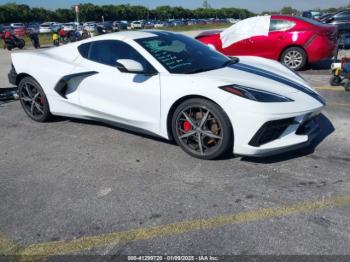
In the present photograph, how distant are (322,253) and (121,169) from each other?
84.3 inches

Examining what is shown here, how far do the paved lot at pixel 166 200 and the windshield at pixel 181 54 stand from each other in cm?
97

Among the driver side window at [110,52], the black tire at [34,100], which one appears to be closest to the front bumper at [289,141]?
the driver side window at [110,52]

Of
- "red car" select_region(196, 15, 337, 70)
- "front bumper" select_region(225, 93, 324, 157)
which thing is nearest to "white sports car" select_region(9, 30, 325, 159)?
"front bumper" select_region(225, 93, 324, 157)

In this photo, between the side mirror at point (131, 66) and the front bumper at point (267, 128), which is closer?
the front bumper at point (267, 128)

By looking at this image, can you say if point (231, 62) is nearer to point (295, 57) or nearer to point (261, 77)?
point (261, 77)

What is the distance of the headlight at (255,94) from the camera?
3.57m

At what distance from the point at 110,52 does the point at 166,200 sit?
2240mm

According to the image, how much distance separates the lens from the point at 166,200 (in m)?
3.19

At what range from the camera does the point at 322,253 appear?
7.93 ft

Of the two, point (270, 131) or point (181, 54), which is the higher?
point (181, 54)

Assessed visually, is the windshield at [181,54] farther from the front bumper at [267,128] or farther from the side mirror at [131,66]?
the front bumper at [267,128]

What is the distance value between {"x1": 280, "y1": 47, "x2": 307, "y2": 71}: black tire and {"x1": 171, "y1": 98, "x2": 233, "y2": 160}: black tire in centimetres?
571

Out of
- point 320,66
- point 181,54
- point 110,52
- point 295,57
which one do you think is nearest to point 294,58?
point 295,57

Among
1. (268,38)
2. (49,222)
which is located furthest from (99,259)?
(268,38)
